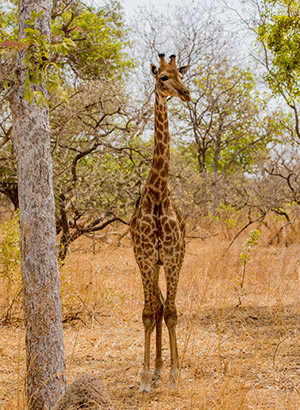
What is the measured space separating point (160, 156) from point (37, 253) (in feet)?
5.51

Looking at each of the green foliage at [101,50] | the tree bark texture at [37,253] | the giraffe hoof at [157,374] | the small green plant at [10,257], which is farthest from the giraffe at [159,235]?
the green foliage at [101,50]

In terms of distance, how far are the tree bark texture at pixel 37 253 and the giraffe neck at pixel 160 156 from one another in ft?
4.37

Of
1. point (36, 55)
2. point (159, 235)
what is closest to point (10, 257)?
point (159, 235)

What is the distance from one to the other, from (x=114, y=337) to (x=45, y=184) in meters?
3.16

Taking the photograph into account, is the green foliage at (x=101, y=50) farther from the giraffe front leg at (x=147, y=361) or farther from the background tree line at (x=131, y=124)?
the giraffe front leg at (x=147, y=361)

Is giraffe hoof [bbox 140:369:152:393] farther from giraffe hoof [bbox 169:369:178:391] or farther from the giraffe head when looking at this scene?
the giraffe head

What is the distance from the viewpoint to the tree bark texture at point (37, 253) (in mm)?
3201

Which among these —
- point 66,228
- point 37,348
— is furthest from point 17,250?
point 37,348

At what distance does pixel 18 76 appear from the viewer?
3215 millimetres

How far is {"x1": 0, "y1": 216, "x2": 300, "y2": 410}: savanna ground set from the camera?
12.0 ft

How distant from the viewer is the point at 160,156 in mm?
4359

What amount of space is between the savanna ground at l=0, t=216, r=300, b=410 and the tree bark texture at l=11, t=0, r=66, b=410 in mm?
170

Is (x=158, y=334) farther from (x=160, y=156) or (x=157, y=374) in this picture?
(x=160, y=156)

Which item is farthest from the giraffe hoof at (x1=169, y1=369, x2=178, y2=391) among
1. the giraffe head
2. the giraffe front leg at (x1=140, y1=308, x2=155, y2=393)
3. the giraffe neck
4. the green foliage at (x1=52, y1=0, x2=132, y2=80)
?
the green foliage at (x1=52, y1=0, x2=132, y2=80)
